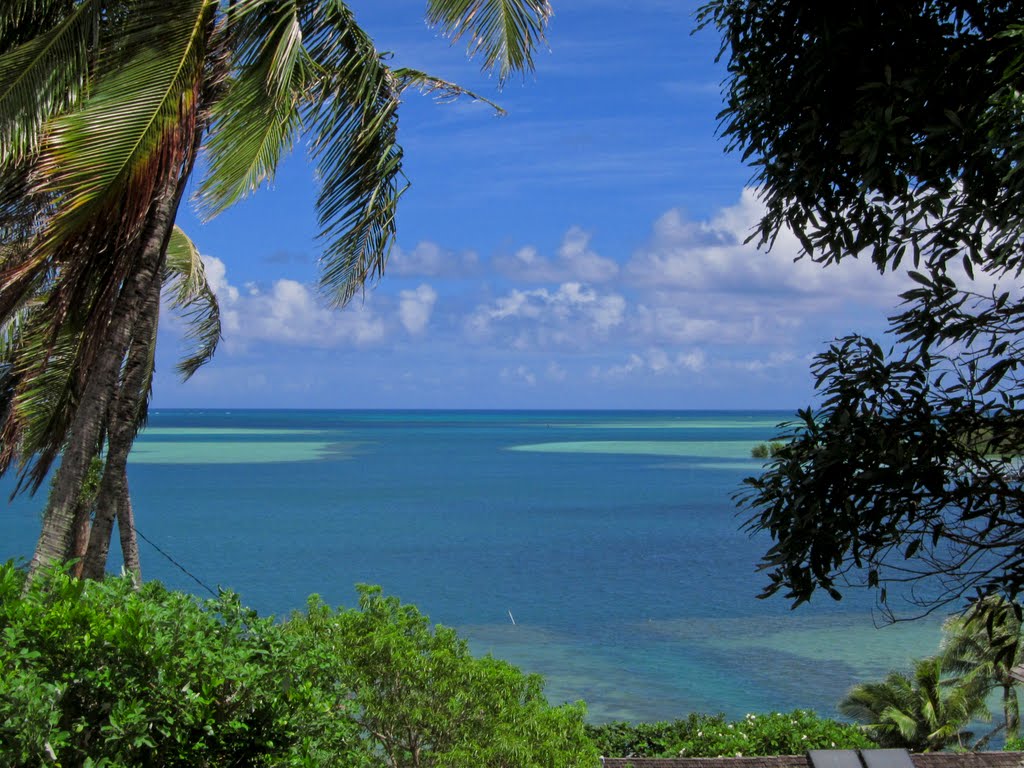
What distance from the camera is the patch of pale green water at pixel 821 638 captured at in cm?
2634

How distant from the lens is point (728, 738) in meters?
13.4

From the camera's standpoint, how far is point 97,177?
675 centimetres

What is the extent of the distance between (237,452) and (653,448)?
50.0 m

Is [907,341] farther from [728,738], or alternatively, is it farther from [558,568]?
[558,568]

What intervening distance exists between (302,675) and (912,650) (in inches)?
1089

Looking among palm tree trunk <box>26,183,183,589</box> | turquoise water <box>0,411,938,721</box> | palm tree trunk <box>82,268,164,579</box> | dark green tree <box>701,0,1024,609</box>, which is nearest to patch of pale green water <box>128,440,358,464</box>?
turquoise water <box>0,411,938,721</box>

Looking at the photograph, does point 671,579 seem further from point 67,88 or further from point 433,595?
point 67,88

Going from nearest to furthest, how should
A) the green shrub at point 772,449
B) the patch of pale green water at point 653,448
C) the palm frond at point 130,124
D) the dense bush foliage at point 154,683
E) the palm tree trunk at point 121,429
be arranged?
the dense bush foliage at point 154,683
the green shrub at point 772,449
the palm frond at point 130,124
the palm tree trunk at point 121,429
the patch of pale green water at point 653,448

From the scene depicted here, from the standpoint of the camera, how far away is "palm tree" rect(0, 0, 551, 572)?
6875mm

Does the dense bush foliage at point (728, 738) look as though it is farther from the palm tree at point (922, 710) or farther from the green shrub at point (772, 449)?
the palm tree at point (922, 710)

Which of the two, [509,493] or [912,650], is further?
[509,493]

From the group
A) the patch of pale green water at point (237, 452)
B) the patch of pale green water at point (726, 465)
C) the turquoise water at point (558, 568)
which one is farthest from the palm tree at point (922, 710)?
the patch of pale green water at point (237, 452)

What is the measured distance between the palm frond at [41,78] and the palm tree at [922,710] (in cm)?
1589

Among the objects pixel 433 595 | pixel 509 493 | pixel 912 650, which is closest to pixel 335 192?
pixel 912 650
